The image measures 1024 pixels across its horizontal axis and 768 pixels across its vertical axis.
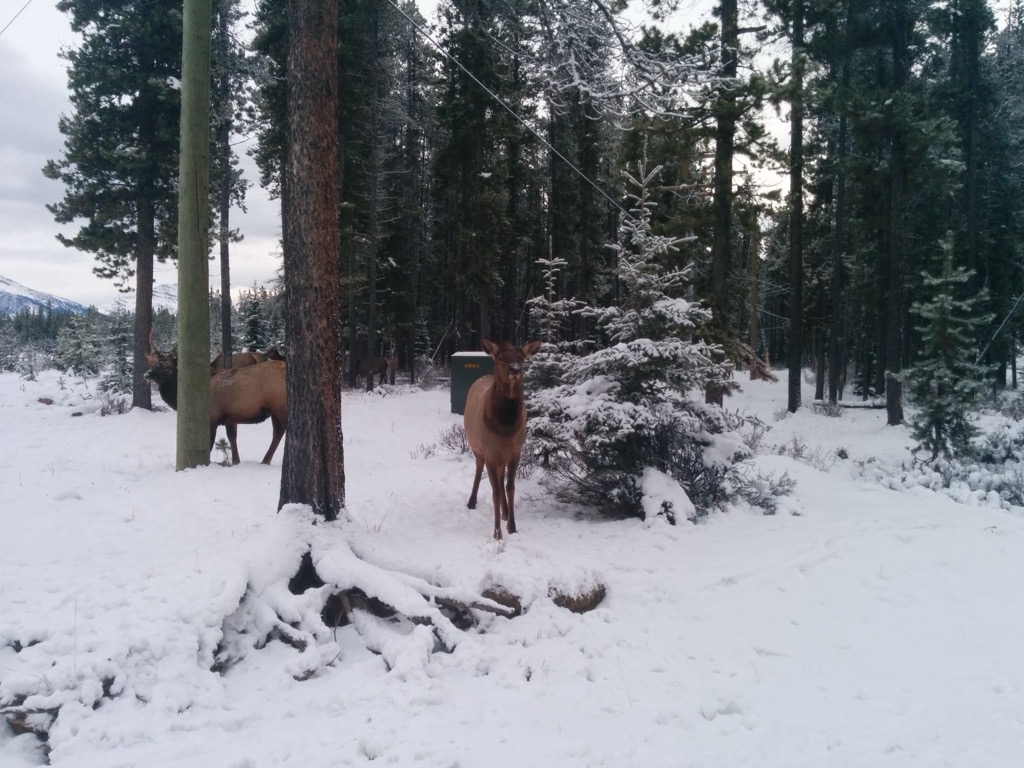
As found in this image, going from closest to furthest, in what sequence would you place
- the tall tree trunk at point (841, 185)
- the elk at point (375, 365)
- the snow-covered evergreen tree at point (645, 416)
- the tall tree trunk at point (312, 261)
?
the tall tree trunk at point (312, 261), the snow-covered evergreen tree at point (645, 416), the tall tree trunk at point (841, 185), the elk at point (375, 365)

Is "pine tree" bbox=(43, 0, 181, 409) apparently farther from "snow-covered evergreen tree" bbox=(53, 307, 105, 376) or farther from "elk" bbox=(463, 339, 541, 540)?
"snow-covered evergreen tree" bbox=(53, 307, 105, 376)

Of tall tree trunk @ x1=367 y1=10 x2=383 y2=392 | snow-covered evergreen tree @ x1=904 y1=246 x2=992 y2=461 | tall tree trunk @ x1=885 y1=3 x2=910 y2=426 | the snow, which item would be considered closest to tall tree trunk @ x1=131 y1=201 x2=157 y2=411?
tall tree trunk @ x1=367 y1=10 x2=383 y2=392

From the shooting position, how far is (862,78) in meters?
18.4

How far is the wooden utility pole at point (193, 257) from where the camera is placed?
7938 millimetres

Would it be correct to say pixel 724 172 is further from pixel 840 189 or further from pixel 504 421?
pixel 840 189

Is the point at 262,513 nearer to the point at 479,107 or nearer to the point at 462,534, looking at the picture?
the point at 462,534

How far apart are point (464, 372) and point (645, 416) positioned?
10882 millimetres

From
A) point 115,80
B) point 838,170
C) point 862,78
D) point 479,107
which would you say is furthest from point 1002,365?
point 115,80

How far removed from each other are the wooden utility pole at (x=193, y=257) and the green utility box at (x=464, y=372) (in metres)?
9.74

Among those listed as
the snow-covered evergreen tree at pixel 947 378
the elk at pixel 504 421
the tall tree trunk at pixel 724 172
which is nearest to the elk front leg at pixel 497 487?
the elk at pixel 504 421

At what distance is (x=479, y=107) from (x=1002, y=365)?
24.6 metres

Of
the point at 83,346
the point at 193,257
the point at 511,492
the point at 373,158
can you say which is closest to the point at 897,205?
the point at 373,158

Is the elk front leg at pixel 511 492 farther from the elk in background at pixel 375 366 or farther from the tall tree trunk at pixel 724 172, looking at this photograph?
the elk in background at pixel 375 366

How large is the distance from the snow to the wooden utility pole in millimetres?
928
